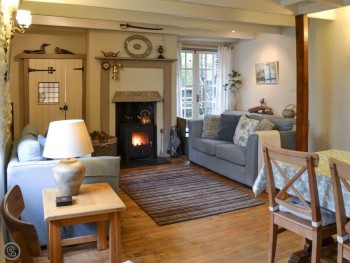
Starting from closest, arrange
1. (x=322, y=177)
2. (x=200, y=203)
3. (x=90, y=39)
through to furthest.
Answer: (x=322, y=177)
(x=200, y=203)
(x=90, y=39)

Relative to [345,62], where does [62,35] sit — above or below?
above

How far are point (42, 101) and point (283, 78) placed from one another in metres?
4.61

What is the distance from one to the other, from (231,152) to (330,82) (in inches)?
81.1

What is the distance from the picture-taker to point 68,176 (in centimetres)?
248

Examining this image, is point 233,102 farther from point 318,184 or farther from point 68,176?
point 68,176

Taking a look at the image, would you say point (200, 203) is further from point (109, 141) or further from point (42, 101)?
point (42, 101)

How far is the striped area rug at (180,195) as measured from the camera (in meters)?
3.79

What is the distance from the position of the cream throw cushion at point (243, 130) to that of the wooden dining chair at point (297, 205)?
243cm

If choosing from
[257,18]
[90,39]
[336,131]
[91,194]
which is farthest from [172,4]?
[336,131]

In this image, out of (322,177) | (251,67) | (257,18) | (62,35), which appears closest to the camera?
(322,177)

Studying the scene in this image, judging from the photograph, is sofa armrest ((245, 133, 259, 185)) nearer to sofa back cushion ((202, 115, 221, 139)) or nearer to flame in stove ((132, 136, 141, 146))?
sofa back cushion ((202, 115, 221, 139))

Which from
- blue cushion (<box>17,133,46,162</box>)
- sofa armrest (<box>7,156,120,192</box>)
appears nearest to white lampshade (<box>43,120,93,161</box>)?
sofa armrest (<box>7,156,120,192</box>)

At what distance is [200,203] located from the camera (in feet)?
13.4

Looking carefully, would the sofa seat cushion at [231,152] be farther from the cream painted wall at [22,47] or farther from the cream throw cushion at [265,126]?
the cream painted wall at [22,47]
